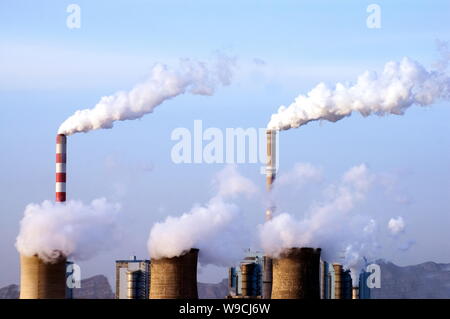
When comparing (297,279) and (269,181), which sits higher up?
(269,181)

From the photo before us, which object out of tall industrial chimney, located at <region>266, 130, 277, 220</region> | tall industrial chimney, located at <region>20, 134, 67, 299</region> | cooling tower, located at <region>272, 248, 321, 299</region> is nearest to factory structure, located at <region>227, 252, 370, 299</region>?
cooling tower, located at <region>272, 248, 321, 299</region>

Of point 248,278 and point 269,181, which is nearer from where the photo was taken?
point 269,181

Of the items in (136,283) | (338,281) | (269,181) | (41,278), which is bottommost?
(136,283)

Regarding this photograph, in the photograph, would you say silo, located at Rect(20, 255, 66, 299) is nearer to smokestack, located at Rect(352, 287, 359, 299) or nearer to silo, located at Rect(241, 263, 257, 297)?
silo, located at Rect(241, 263, 257, 297)

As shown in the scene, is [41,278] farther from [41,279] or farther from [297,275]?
[297,275]

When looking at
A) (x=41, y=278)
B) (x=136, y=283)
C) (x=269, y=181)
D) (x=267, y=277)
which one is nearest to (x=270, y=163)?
(x=269, y=181)
